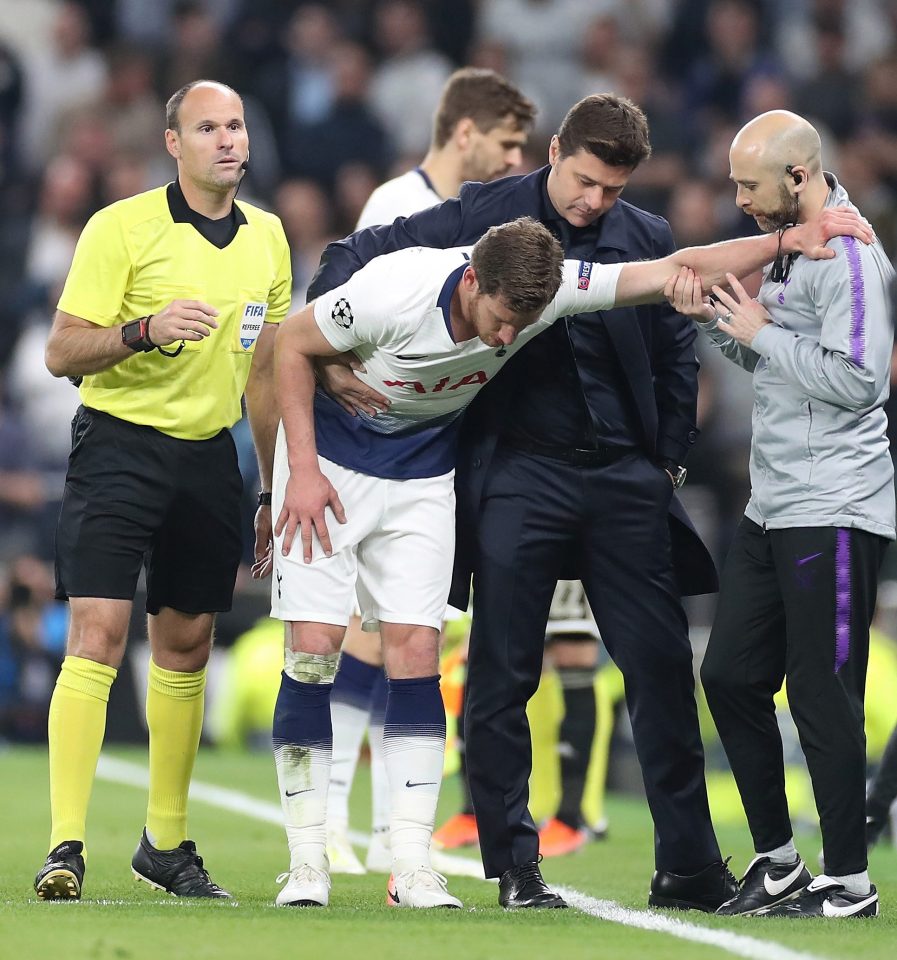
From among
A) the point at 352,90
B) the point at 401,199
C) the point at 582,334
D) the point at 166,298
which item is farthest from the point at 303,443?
the point at 352,90

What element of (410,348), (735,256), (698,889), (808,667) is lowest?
(698,889)

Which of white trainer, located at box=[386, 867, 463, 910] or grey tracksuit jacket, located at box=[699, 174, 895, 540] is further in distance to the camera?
white trainer, located at box=[386, 867, 463, 910]

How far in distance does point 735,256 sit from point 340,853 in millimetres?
2539

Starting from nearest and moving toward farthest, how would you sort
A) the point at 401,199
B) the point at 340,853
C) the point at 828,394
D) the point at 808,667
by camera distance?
the point at 828,394, the point at 808,667, the point at 340,853, the point at 401,199

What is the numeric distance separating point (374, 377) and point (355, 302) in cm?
23

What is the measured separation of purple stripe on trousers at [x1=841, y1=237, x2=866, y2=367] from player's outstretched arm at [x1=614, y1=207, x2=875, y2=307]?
69mm

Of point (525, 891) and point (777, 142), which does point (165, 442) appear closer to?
point (525, 891)

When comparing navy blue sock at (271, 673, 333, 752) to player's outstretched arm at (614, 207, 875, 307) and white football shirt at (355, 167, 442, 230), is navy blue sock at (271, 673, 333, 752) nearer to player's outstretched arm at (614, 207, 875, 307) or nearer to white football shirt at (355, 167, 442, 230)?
player's outstretched arm at (614, 207, 875, 307)

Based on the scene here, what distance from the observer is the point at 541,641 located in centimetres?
528

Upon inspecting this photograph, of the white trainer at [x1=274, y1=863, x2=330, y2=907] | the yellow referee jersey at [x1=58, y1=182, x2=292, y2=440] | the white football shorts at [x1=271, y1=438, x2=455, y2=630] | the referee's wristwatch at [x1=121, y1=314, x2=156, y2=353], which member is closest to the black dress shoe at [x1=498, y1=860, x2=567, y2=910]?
the white trainer at [x1=274, y1=863, x2=330, y2=907]

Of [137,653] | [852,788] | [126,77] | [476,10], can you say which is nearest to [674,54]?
[476,10]

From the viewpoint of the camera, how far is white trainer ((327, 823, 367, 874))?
20.6 ft

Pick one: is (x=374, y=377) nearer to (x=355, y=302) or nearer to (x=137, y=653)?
(x=355, y=302)

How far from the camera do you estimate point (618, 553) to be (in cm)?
525
